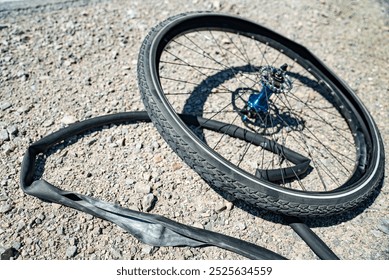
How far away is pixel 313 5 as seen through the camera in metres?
3.94

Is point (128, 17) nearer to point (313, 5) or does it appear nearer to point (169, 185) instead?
point (169, 185)

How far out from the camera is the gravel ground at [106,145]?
2107 millimetres

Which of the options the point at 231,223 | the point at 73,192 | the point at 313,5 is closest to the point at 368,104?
the point at 313,5

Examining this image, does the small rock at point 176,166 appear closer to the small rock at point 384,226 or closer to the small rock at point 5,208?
the small rock at point 5,208

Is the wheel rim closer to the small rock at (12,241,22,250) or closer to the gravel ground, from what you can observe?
the gravel ground

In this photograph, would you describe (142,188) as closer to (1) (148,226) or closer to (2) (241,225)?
(1) (148,226)

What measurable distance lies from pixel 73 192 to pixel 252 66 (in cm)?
192

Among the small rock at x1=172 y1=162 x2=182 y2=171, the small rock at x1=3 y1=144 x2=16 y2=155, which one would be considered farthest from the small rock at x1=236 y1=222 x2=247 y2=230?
the small rock at x1=3 y1=144 x2=16 y2=155

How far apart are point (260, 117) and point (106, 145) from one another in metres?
1.16

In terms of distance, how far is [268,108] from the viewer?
263cm

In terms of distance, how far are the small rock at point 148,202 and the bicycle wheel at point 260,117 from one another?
0.39 metres

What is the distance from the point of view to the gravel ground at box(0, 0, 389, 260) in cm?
211

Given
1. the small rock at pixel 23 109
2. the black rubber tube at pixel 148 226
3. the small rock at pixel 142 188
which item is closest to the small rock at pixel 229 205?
the black rubber tube at pixel 148 226

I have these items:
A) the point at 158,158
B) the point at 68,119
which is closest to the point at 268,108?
the point at 158,158
